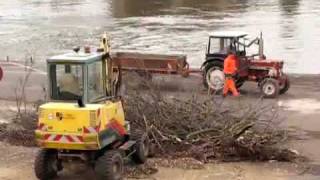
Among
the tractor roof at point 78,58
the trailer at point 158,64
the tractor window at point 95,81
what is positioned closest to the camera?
the tractor roof at point 78,58

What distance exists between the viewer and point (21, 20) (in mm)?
50312

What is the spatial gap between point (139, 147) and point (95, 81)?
6.07ft

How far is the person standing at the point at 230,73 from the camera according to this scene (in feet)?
72.7

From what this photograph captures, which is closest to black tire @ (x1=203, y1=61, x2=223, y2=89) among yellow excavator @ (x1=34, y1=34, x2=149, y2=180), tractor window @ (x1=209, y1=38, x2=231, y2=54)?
tractor window @ (x1=209, y1=38, x2=231, y2=54)

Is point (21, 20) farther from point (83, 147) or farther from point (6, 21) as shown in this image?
point (83, 147)

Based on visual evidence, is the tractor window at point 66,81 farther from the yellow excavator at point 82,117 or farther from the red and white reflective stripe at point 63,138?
the red and white reflective stripe at point 63,138

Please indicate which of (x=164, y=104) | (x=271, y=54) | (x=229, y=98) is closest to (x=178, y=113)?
(x=164, y=104)

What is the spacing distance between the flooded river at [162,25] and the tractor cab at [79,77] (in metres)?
17.2

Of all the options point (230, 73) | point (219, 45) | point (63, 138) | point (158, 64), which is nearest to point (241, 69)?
point (230, 73)

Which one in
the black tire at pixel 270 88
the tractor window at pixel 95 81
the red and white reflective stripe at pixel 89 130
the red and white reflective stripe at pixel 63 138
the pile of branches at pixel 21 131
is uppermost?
the tractor window at pixel 95 81

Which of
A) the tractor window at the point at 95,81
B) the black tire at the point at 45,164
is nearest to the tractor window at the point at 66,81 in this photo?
the tractor window at the point at 95,81

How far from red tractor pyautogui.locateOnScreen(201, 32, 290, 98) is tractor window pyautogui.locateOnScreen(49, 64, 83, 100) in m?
10.9

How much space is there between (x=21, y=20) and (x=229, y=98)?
3138 cm

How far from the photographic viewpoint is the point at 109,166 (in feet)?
39.9
